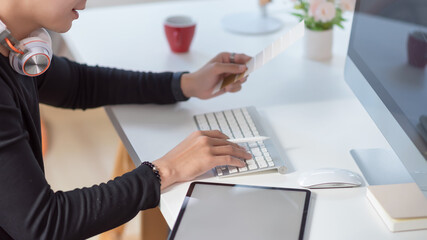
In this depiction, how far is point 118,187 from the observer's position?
967 millimetres

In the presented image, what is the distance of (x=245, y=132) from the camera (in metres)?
1.16

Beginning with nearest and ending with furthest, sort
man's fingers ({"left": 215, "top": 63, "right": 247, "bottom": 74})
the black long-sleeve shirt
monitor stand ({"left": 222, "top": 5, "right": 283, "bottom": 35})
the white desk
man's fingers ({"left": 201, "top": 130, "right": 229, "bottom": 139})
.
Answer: the black long-sleeve shirt
the white desk
man's fingers ({"left": 201, "top": 130, "right": 229, "bottom": 139})
man's fingers ({"left": 215, "top": 63, "right": 247, "bottom": 74})
monitor stand ({"left": 222, "top": 5, "right": 283, "bottom": 35})

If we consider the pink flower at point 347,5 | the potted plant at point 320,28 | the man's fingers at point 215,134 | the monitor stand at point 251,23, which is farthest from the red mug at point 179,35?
the man's fingers at point 215,134

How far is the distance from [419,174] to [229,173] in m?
0.33

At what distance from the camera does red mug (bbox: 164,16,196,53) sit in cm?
153

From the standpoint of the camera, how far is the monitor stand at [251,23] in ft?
5.55

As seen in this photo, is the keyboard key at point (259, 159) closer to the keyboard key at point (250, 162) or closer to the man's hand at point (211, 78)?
the keyboard key at point (250, 162)

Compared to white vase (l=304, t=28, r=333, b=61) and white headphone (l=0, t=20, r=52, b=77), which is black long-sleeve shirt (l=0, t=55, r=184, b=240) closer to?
white headphone (l=0, t=20, r=52, b=77)

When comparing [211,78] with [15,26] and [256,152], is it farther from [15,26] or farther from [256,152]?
[15,26]

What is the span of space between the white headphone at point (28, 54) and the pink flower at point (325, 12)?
725 mm

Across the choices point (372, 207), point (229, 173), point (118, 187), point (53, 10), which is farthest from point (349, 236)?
point (53, 10)

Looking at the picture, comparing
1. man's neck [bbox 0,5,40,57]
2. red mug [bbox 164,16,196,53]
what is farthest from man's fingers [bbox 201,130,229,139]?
red mug [bbox 164,16,196,53]

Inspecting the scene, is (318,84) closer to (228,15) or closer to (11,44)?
(228,15)

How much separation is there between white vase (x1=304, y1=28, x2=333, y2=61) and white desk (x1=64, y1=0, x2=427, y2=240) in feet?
0.10
